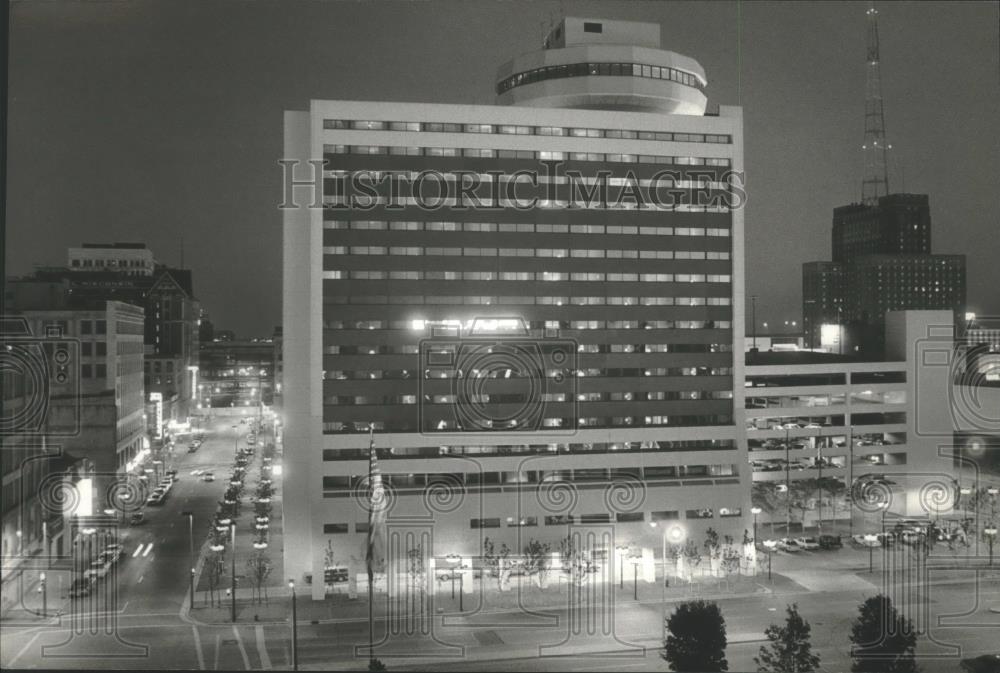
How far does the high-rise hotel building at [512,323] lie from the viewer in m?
14.7

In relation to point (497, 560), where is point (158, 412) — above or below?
above

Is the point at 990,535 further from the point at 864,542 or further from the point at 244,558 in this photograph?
the point at 244,558

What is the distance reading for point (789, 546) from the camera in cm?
1525

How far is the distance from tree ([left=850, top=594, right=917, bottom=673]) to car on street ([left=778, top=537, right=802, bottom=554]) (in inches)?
304

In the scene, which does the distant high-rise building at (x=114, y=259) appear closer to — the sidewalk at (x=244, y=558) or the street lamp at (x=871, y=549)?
the sidewalk at (x=244, y=558)

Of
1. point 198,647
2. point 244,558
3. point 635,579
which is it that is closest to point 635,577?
point 635,579

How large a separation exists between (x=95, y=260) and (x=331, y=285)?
26304 millimetres

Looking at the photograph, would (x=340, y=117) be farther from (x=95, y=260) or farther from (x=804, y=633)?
(x=95, y=260)

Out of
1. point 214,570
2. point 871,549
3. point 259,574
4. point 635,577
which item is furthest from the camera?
point 871,549

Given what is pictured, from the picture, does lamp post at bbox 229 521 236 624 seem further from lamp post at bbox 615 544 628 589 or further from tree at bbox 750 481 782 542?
tree at bbox 750 481 782 542

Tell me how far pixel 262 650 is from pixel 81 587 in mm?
3204

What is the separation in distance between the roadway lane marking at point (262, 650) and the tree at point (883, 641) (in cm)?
610

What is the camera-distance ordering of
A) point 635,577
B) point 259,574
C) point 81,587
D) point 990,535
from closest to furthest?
1. point 81,587
2. point 635,577
3. point 259,574
4. point 990,535

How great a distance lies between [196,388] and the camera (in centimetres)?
3972
